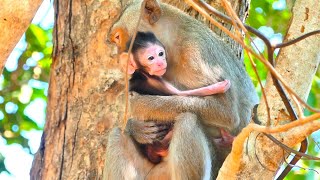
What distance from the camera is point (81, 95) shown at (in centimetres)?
588

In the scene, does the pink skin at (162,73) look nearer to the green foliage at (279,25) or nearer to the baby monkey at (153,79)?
the baby monkey at (153,79)

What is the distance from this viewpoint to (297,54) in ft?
12.8

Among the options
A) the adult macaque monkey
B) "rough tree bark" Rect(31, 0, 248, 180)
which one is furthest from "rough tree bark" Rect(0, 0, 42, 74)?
"rough tree bark" Rect(31, 0, 248, 180)

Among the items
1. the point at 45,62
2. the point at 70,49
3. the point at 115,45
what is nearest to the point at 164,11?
the point at 115,45

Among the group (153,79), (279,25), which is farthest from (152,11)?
(279,25)

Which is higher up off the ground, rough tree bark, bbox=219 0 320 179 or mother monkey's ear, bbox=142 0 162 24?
mother monkey's ear, bbox=142 0 162 24

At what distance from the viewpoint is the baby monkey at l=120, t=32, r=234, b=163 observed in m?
4.81

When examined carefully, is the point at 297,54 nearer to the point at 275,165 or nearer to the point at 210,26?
the point at 275,165

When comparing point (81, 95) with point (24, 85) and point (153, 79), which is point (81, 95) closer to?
point (153, 79)

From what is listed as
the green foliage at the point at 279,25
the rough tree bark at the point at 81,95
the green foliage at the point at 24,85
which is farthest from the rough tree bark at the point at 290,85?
the green foliage at the point at 24,85

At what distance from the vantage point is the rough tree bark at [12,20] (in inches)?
153

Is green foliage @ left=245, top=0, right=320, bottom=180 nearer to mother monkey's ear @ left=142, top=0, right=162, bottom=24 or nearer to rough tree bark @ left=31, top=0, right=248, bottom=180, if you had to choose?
rough tree bark @ left=31, top=0, right=248, bottom=180

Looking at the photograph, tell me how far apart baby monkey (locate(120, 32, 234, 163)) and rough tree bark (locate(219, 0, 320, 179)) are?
1081 millimetres

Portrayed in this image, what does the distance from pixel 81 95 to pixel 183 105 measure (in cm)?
123
